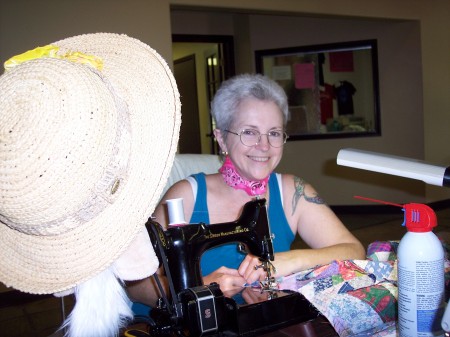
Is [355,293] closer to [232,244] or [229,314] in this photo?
[229,314]

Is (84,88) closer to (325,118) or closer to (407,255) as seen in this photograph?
(407,255)

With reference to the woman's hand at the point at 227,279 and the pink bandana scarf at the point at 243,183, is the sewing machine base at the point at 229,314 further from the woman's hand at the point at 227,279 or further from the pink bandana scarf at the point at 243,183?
the pink bandana scarf at the point at 243,183

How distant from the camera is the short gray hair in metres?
1.68

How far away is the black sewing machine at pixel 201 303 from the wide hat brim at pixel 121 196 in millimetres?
190

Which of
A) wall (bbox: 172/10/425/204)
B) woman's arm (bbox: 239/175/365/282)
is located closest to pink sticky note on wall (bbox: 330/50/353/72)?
wall (bbox: 172/10/425/204)

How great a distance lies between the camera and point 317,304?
1017mm

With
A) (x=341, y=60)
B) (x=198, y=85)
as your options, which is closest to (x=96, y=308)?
(x=341, y=60)

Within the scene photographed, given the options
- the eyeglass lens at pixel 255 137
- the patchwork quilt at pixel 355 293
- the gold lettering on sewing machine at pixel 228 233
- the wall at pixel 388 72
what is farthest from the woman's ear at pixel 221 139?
the wall at pixel 388 72

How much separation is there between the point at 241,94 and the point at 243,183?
33 cm

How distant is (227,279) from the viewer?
1272 mm

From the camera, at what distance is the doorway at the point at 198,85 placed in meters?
6.05

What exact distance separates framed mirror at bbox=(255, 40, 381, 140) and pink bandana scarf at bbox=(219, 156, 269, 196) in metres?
3.80

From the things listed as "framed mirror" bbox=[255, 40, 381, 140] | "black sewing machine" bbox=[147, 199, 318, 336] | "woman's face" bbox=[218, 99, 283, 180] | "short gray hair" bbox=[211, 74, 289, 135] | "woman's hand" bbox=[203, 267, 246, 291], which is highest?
"framed mirror" bbox=[255, 40, 381, 140]

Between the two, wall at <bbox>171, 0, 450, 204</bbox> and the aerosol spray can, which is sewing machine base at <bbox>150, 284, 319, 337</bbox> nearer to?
the aerosol spray can
